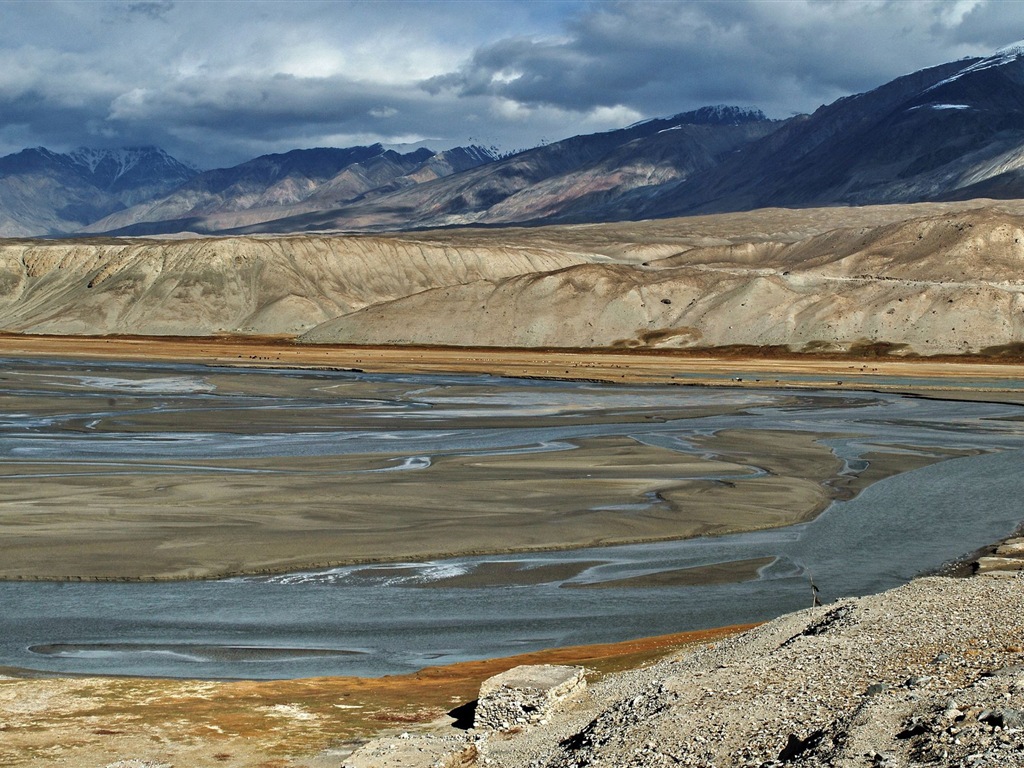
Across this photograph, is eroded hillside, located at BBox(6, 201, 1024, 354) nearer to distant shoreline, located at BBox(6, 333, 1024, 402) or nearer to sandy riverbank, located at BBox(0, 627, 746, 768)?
distant shoreline, located at BBox(6, 333, 1024, 402)

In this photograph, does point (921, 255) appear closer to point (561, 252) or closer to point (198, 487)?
point (561, 252)

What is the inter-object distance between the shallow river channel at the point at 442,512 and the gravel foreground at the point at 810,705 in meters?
5.68

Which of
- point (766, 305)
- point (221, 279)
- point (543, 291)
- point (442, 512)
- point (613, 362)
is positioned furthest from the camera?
point (221, 279)

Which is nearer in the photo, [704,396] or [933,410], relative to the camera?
[933,410]

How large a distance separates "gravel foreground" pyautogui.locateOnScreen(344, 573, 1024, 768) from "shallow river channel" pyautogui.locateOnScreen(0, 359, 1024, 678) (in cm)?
568

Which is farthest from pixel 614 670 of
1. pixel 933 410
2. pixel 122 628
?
pixel 933 410

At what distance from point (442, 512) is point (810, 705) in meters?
20.8

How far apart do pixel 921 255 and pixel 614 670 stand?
462ft

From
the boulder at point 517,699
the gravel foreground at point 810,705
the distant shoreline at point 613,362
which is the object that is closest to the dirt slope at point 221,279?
the distant shoreline at point 613,362

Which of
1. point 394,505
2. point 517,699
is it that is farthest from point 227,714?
point 394,505

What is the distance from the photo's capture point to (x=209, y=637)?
70.3 feet

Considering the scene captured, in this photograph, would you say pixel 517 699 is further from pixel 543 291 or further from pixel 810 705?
pixel 543 291

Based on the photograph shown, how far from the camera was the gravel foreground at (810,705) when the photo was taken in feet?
36.0

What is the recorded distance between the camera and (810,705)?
40.8 ft
